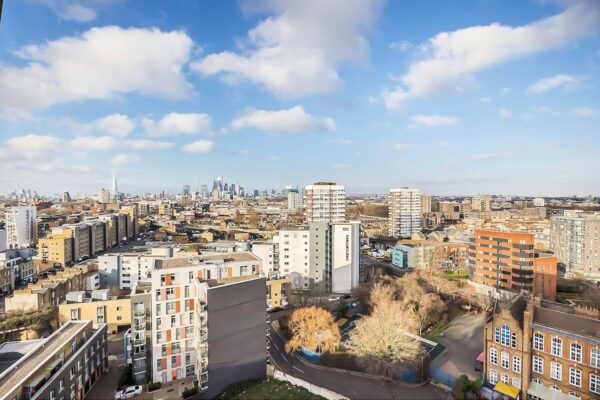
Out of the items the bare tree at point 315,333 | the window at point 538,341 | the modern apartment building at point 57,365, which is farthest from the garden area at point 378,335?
the modern apartment building at point 57,365

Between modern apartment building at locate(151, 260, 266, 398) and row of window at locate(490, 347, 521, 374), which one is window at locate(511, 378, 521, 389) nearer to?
row of window at locate(490, 347, 521, 374)

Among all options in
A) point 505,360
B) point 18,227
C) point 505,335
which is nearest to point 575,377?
point 505,360

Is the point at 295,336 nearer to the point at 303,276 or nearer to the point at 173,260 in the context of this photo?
→ the point at 173,260

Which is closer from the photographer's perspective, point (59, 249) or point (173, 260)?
point (173, 260)

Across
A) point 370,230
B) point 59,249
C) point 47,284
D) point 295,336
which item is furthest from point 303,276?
point 370,230

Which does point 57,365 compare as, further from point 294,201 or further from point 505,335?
point 294,201

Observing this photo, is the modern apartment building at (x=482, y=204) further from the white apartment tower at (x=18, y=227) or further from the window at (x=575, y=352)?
the white apartment tower at (x=18, y=227)
